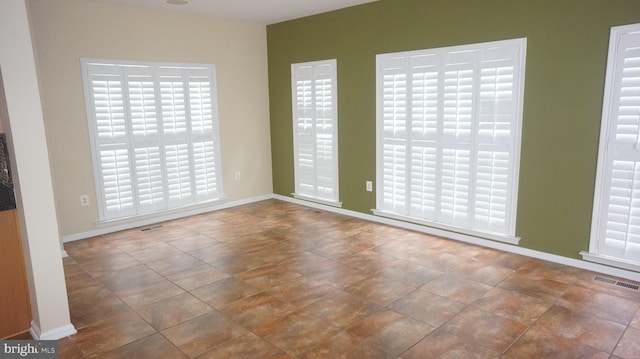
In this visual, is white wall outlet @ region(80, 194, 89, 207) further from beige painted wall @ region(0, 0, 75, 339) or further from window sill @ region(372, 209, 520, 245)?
window sill @ region(372, 209, 520, 245)

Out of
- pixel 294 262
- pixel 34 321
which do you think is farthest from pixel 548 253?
pixel 34 321

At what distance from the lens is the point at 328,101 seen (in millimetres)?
5535

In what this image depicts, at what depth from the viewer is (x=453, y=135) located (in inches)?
171

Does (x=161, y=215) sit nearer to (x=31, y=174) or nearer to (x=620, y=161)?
(x=31, y=174)

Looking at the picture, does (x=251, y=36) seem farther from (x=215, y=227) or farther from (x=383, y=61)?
(x=215, y=227)

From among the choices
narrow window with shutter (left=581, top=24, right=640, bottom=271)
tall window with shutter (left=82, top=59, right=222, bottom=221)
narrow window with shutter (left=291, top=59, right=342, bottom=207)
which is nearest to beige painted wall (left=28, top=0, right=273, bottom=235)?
tall window with shutter (left=82, top=59, right=222, bottom=221)

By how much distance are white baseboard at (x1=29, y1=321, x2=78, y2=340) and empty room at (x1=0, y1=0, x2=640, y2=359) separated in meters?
0.01

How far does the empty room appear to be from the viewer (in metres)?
2.73

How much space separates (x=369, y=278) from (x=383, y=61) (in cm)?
252

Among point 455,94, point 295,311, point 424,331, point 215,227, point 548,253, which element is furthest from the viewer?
point 215,227

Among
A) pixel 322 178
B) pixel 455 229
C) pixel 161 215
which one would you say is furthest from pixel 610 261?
pixel 161 215

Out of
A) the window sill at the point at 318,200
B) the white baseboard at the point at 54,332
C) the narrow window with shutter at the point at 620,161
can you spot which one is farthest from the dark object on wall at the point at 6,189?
the narrow window with shutter at the point at 620,161

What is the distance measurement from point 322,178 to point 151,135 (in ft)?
7.36

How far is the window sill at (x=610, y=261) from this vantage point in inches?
134
